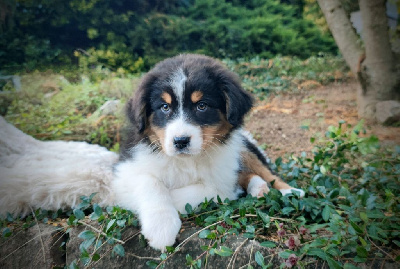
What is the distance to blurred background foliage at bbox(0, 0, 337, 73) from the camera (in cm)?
226

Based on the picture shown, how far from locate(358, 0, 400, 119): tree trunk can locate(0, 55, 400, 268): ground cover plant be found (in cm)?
23

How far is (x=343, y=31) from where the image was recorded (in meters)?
2.65

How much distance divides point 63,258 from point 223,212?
1.03m

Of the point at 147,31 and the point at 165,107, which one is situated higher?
the point at 147,31

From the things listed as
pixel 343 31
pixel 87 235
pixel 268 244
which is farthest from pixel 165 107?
pixel 343 31

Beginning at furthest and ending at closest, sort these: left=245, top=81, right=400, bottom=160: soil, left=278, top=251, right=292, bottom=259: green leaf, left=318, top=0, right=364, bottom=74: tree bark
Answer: left=245, top=81, right=400, bottom=160: soil → left=318, top=0, right=364, bottom=74: tree bark → left=278, top=251, right=292, bottom=259: green leaf

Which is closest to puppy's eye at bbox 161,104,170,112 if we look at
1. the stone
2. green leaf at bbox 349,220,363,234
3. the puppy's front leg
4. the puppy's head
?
the puppy's head

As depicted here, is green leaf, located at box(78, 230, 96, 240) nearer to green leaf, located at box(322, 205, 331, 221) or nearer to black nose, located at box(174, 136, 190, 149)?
black nose, located at box(174, 136, 190, 149)

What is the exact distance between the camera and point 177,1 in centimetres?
291

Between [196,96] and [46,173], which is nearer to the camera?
[196,96]

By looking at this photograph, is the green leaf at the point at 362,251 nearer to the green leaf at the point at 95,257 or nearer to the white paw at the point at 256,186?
the white paw at the point at 256,186

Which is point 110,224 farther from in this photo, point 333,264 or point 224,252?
point 333,264

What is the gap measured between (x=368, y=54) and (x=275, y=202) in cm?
141

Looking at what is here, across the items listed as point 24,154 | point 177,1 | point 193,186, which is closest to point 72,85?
point 24,154
